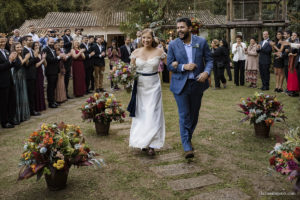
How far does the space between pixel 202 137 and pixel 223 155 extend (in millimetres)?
1167

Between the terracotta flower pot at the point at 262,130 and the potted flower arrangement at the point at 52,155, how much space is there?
3.77 metres

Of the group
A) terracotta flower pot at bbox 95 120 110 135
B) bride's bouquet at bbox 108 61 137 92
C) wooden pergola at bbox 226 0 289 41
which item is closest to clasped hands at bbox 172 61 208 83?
bride's bouquet at bbox 108 61 137 92

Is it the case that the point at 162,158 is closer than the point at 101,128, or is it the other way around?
the point at 162,158

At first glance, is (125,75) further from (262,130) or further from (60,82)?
(60,82)

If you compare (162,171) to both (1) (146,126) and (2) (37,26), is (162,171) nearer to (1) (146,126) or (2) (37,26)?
(1) (146,126)

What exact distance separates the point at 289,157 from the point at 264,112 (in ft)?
10.7

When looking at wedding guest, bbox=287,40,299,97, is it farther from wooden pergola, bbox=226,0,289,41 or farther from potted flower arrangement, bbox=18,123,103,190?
potted flower arrangement, bbox=18,123,103,190

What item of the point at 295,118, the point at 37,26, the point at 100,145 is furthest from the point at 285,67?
the point at 37,26

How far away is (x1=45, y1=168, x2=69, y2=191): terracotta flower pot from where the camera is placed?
4530 mm

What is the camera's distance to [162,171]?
5250 millimetres

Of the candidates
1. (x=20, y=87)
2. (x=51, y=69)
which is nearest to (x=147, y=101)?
(x=20, y=87)

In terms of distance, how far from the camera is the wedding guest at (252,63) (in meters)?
14.0

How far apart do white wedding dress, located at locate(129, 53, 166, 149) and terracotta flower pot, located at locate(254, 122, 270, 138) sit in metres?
2.15

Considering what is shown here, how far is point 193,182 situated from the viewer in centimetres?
479
